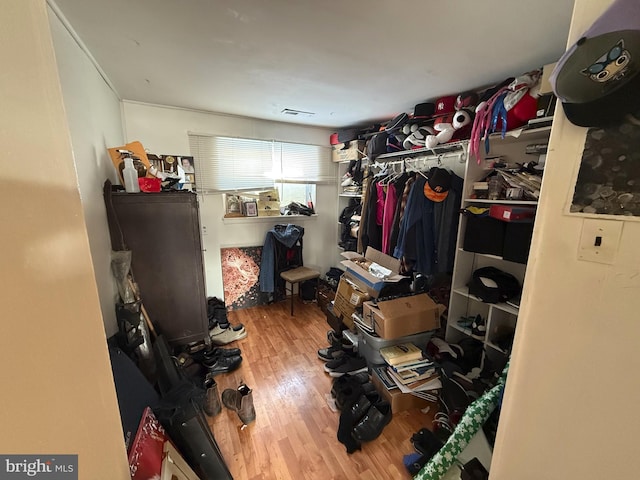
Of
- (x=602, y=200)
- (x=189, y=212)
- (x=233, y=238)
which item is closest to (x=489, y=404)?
(x=602, y=200)

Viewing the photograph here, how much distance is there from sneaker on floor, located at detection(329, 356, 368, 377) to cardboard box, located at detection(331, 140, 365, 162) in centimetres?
231

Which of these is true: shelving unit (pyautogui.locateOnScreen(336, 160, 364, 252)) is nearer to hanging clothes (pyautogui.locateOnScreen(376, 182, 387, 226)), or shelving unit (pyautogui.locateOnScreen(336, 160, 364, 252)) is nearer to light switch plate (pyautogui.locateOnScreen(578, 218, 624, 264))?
hanging clothes (pyautogui.locateOnScreen(376, 182, 387, 226))

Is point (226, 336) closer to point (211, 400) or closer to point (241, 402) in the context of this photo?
point (211, 400)

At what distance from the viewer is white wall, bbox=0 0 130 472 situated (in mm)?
285

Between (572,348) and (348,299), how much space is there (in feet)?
6.22

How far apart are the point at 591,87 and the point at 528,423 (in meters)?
0.82

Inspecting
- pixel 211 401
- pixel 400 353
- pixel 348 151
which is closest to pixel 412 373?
pixel 400 353

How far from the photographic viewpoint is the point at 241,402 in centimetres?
166

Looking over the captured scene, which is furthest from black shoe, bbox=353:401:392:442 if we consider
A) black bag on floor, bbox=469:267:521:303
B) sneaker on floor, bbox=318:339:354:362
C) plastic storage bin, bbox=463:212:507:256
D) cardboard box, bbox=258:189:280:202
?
cardboard box, bbox=258:189:280:202

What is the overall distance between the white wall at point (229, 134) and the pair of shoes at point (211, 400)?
1352 millimetres

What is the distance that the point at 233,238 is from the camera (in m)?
3.03

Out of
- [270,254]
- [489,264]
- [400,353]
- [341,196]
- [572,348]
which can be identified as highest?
[341,196]

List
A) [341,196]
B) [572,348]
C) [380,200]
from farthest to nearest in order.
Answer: [341,196] < [380,200] < [572,348]

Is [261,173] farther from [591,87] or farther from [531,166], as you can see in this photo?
[591,87]
